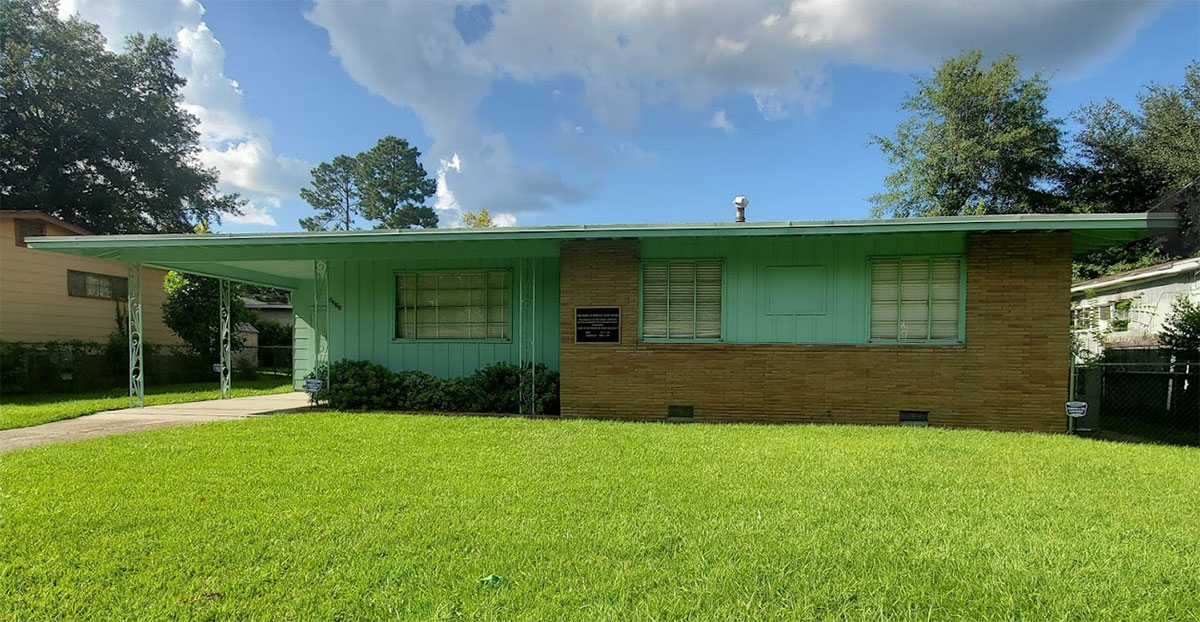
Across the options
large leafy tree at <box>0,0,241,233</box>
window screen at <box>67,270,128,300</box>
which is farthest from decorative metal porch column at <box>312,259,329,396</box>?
large leafy tree at <box>0,0,241,233</box>

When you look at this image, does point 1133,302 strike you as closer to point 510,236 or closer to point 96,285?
point 510,236

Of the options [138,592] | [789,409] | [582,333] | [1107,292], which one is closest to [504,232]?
[582,333]

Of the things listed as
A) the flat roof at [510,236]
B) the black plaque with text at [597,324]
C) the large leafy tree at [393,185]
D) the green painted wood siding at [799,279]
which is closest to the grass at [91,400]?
the flat roof at [510,236]

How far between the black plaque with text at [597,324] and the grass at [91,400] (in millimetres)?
7940

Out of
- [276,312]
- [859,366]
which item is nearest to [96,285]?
[276,312]

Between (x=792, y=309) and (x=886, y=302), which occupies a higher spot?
(x=886, y=302)

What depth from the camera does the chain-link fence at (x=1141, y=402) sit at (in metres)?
7.82

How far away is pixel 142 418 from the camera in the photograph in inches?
346

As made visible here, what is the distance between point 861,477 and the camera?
492 cm

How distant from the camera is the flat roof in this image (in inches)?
281

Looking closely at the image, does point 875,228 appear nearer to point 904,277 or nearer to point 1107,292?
point 904,277

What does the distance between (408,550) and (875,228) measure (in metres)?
6.64

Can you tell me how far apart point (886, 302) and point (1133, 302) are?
759 cm

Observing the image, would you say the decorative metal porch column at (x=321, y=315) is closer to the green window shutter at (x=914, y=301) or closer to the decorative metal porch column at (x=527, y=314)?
the decorative metal porch column at (x=527, y=314)
